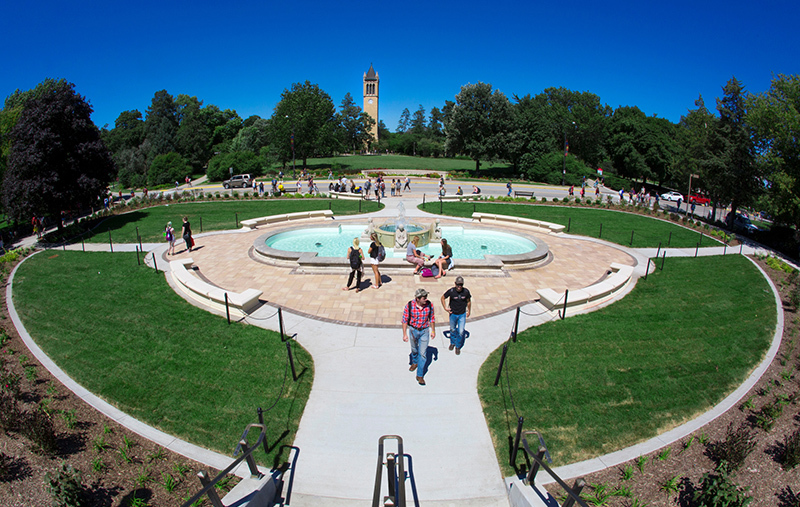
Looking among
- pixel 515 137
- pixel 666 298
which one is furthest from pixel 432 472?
pixel 515 137

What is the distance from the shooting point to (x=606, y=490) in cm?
542

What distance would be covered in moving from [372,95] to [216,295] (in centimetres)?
12719

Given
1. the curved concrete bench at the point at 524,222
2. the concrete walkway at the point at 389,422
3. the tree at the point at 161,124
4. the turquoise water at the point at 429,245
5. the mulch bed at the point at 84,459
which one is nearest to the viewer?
the mulch bed at the point at 84,459

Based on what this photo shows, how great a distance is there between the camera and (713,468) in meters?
5.85

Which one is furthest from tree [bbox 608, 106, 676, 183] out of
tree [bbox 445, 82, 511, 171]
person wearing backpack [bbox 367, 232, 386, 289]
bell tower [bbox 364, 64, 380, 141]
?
bell tower [bbox 364, 64, 380, 141]

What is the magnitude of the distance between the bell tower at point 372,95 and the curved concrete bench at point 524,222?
10817cm

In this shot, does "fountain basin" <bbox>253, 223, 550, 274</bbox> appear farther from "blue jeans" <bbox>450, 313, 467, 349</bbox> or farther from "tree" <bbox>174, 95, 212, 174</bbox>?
"tree" <bbox>174, 95, 212, 174</bbox>

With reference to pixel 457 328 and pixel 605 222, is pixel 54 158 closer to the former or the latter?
pixel 457 328

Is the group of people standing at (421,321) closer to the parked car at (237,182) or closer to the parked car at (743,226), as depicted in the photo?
the parked car at (743,226)

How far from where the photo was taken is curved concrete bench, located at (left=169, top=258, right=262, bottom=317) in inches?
423

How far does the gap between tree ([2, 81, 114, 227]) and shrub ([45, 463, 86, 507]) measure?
2277 centimetres

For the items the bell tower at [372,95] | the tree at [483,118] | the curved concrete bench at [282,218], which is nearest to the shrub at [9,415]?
the curved concrete bench at [282,218]

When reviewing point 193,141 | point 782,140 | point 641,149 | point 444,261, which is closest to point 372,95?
point 193,141

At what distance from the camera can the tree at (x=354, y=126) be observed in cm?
11438
